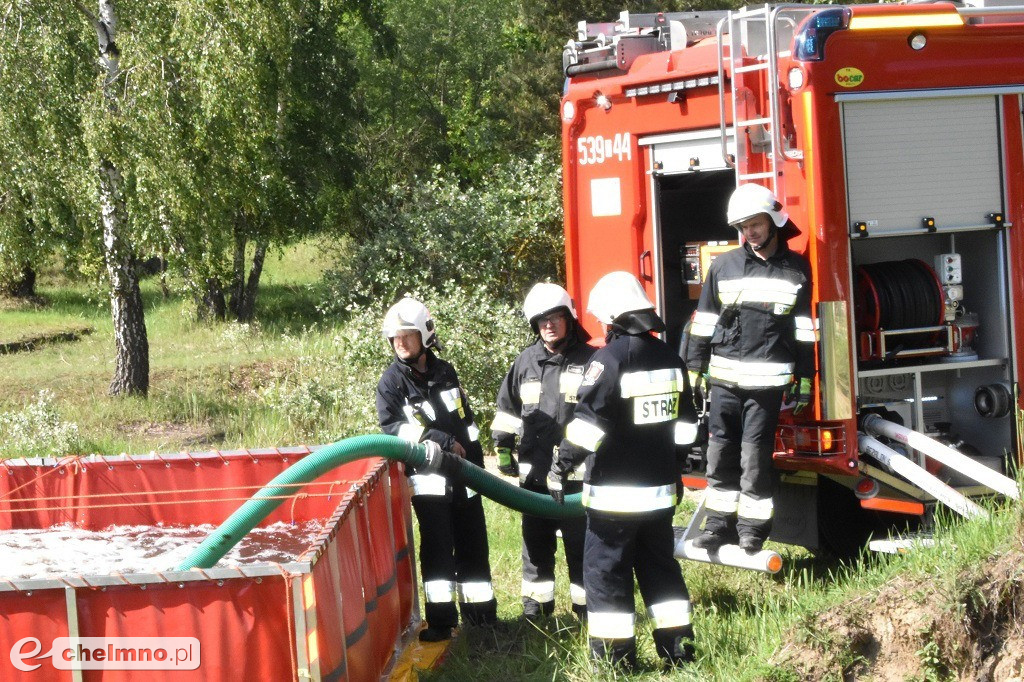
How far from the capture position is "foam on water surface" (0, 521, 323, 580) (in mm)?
4973

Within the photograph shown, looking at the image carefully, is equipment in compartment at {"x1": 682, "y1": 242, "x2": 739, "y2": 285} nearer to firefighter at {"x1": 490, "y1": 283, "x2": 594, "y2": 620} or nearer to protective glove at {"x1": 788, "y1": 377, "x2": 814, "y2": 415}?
protective glove at {"x1": 788, "y1": 377, "x2": 814, "y2": 415}

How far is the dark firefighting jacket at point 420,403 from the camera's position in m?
5.58

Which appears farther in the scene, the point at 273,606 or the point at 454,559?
the point at 454,559

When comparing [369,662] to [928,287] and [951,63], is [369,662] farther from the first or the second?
[951,63]

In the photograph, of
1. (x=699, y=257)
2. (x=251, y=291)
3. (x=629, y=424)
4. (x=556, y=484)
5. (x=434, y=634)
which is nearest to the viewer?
(x=629, y=424)

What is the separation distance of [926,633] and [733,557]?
4.99 ft

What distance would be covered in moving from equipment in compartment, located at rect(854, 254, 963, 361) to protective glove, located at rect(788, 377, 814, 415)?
545mm

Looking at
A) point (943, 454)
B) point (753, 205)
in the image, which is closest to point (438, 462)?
point (753, 205)

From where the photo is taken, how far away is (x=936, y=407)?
21.3 feet

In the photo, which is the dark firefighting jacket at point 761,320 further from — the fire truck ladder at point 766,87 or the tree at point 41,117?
the tree at point 41,117

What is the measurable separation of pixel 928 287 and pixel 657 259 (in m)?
1.51

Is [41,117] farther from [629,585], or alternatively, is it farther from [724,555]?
[629,585]

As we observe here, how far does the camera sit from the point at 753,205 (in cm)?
558

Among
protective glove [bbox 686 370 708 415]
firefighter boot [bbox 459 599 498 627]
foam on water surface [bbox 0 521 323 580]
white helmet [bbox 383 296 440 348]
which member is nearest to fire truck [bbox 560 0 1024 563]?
protective glove [bbox 686 370 708 415]
